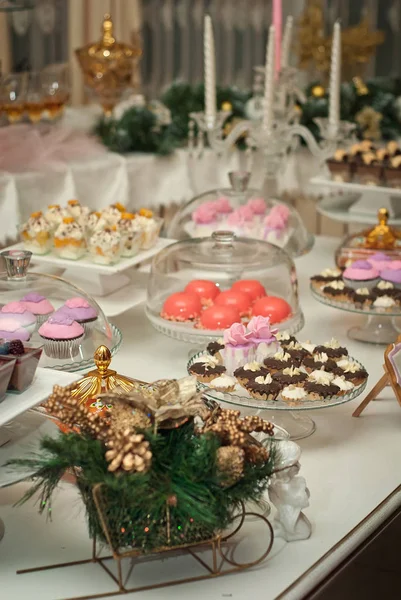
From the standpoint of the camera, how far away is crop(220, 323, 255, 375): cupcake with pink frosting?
1582 mm

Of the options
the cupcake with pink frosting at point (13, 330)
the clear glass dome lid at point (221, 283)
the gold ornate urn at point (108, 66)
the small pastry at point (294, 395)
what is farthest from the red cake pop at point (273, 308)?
the gold ornate urn at point (108, 66)

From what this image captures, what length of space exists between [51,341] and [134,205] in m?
1.40

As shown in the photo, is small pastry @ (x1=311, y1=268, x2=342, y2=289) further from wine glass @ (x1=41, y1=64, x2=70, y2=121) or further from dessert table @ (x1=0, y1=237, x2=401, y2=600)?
wine glass @ (x1=41, y1=64, x2=70, y2=121)

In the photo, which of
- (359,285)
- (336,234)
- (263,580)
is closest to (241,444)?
(263,580)

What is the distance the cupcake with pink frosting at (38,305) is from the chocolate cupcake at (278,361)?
15.1 inches

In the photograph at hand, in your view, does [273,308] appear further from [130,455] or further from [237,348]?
[130,455]

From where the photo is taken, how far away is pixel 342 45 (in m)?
Result: 4.03

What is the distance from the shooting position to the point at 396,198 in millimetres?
2754

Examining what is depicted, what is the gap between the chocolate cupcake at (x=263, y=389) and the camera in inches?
56.8

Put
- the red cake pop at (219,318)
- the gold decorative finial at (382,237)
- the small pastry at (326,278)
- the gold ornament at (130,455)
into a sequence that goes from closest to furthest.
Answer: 1. the gold ornament at (130,455)
2. the red cake pop at (219,318)
3. the small pastry at (326,278)
4. the gold decorative finial at (382,237)

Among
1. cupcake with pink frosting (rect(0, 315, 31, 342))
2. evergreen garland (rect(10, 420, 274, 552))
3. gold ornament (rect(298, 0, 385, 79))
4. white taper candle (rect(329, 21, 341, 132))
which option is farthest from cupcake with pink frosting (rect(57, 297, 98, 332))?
gold ornament (rect(298, 0, 385, 79))

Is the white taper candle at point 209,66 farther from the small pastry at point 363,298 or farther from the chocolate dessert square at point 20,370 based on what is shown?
the chocolate dessert square at point 20,370

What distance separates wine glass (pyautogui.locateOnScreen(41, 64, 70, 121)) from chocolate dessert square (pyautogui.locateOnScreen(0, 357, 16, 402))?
5.77 ft

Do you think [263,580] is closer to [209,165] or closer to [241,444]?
[241,444]
